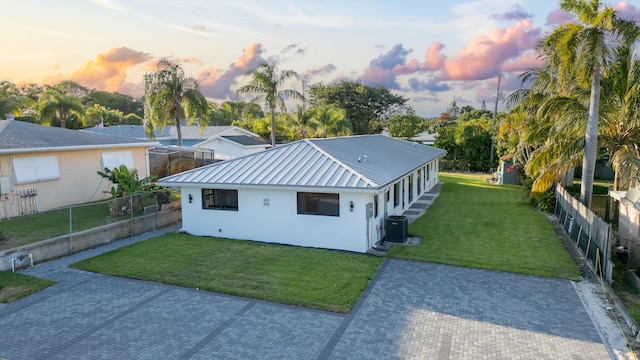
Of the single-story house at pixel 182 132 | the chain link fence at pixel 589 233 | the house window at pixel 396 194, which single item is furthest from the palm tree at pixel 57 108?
the chain link fence at pixel 589 233

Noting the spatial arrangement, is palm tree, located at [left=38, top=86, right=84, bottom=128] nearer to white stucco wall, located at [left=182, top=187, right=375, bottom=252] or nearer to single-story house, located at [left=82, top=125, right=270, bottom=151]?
single-story house, located at [left=82, top=125, right=270, bottom=151]

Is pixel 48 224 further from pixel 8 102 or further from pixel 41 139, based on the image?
pixel 8 102

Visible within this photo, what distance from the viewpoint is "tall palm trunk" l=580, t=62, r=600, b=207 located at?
14.5 meters

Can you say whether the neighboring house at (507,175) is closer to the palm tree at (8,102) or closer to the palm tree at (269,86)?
the palm tree at (269,86)

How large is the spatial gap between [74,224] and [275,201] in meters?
7.42

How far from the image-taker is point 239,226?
1502cm

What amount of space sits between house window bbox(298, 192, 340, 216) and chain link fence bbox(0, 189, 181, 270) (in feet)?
21.6

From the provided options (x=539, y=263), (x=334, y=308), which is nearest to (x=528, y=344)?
(x=334, y=308)

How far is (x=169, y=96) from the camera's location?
2592 centimetres

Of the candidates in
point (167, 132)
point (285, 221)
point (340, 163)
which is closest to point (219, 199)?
point (285, 221)

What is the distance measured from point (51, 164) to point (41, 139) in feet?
4.33

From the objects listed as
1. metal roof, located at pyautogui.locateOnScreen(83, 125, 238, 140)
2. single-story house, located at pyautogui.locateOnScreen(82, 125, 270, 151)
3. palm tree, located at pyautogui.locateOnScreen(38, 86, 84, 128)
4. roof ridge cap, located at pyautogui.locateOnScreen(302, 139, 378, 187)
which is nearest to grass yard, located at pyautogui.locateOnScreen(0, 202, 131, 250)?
roof ridge cap, located at pyautogui.locateOnScreen(302, 139, 378, 187)

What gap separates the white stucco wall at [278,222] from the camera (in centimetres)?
1324

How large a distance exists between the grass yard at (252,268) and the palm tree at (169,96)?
13392mm
